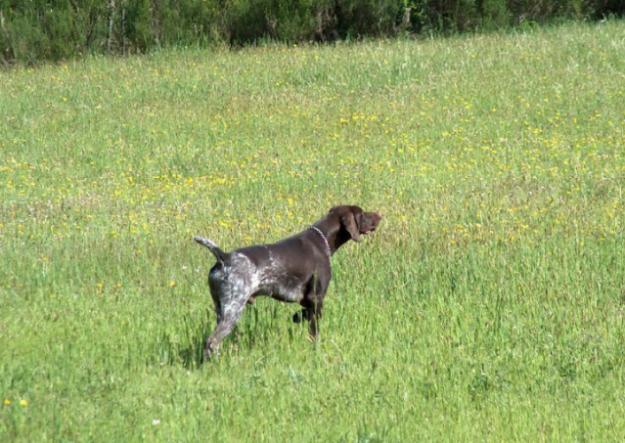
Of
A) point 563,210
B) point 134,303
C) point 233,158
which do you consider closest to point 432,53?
point 233,158

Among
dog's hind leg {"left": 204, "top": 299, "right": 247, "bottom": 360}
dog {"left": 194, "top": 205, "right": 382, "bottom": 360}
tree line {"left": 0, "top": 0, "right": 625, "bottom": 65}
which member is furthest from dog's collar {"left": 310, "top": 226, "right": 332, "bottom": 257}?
tree line {"left": 0, "top": 0, "right": 625, "bottom": 65}

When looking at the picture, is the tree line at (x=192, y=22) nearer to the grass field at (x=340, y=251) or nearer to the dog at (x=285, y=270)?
the grass field at (x=340, y=251)

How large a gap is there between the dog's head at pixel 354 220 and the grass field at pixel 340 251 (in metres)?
0.60

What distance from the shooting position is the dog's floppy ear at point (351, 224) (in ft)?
27.5

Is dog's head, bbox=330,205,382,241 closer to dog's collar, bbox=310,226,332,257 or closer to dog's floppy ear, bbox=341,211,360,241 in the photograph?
dog's floppy ear, bbox=341,211,360,241

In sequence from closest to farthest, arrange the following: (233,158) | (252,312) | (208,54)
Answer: (252,312)
(233,158)
(208,54)

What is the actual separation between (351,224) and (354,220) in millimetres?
49

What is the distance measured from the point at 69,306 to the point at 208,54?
1526 cm

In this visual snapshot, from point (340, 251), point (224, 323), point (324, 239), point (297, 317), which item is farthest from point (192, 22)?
point (224, 323)

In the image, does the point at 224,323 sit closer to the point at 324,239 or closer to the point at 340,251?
the point at 324,239

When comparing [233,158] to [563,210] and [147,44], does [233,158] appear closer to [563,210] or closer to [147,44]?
[563,210]

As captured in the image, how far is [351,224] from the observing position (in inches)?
331

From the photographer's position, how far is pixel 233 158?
16047mm

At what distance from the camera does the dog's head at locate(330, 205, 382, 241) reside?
331 inches
